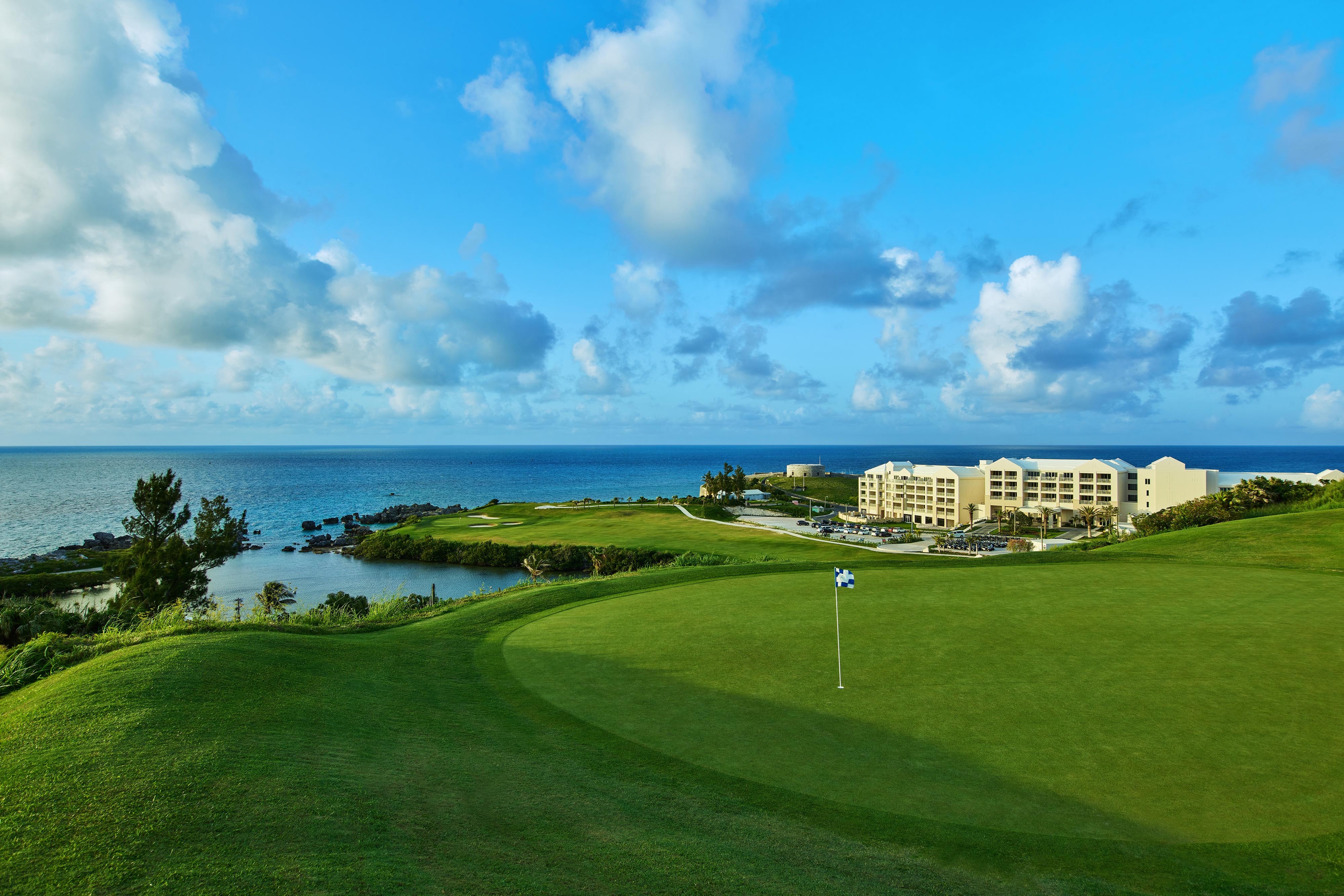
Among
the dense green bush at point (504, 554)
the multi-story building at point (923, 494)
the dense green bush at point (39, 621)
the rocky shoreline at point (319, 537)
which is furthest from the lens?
the multi-story building at point (923, 494)

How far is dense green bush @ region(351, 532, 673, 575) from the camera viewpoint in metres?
46.8

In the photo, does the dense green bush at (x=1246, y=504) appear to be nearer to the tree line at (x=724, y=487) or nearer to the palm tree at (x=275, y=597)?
the tree line at (x=724, y=487)

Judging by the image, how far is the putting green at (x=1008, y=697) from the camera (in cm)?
700

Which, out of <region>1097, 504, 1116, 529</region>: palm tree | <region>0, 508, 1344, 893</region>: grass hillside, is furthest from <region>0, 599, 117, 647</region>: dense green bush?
Answer: <region>1097, 504, 1116, 529</region>: palm tree

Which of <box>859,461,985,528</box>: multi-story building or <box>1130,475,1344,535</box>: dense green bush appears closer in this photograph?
<box>1130,475,1344,535</box>: dense green bush

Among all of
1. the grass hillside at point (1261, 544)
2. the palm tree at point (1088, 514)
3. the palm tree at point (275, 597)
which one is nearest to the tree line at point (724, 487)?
the palm tree at point (1088, 514)

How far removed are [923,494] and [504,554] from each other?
50.7 meters

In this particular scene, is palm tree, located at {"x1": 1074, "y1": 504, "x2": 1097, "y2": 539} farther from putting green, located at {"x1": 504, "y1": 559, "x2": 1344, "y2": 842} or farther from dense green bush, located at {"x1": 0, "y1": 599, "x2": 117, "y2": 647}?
dense green bush, located at {"x1": 0, "y1": 599, "x2": 117, "y2": 647}

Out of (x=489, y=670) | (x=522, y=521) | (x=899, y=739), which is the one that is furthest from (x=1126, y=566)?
(x=522, y=521)

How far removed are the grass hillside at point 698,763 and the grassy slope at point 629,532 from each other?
26538 millimetres

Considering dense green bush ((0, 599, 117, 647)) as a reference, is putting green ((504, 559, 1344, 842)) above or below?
above

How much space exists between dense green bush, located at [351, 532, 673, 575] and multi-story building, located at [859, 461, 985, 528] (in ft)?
142

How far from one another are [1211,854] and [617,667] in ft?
27.2

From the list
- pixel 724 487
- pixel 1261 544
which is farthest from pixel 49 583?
pixel 1261 544
